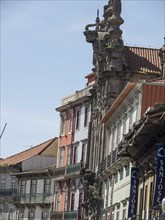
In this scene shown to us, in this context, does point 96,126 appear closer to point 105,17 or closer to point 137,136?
point 105,17

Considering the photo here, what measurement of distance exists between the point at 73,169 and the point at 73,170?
0.31 ft

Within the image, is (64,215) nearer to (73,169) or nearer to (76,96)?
(73,169)

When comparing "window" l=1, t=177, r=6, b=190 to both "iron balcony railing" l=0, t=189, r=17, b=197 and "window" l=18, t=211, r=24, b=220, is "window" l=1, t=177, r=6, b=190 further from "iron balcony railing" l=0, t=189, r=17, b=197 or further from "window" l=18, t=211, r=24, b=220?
"window" l=18, t=211, r=24, b=220

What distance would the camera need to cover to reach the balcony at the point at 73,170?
84188 millimetres

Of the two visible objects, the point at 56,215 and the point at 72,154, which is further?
the point at 56,215

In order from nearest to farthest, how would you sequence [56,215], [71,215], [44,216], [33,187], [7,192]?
[71,215] → [56,215] → [44,216] → [33,187] → [7,192]

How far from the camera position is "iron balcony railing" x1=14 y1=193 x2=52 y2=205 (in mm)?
96625

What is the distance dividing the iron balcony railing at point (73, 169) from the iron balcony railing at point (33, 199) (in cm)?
889

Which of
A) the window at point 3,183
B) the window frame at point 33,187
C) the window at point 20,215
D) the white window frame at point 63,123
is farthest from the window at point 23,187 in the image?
the white window frame at point 63,123

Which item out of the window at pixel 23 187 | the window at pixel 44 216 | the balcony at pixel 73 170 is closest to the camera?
the balcony at pixel 73 170

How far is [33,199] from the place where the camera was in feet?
324

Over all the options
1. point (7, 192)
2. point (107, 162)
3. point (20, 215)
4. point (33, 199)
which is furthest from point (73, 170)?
point (7, 192)

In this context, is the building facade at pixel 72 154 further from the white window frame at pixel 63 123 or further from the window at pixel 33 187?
the window at pixel 33 187

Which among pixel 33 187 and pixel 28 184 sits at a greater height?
pixel 28 184
